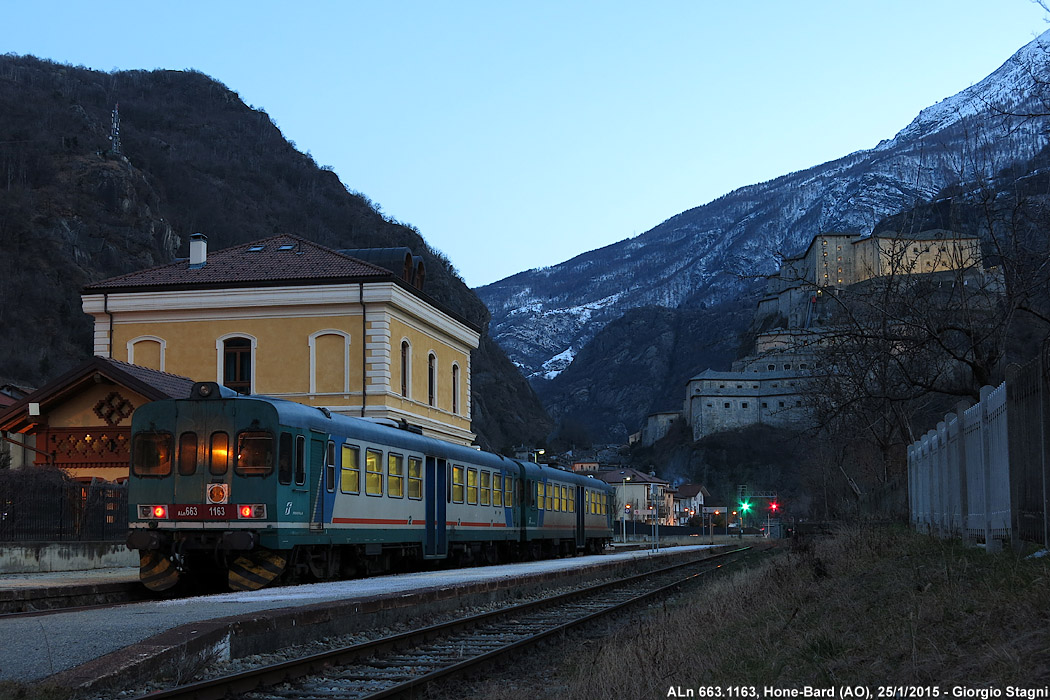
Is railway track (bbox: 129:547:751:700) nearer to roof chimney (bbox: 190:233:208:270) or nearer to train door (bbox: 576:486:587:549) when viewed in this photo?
train door (bbox: 576:486:587:549)

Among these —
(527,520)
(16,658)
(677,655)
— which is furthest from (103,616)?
(527,520)

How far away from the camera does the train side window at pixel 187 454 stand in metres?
18.8

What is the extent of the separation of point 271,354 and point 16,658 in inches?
1248

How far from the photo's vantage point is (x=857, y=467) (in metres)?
58.8

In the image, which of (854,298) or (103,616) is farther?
(854,298)

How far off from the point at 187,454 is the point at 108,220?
116868 millimetres

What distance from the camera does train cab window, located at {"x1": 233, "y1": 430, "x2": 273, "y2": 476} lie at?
18.5 meters

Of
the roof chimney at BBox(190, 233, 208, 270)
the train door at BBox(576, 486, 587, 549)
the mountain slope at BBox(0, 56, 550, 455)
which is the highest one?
the mountain slope at BBox(0, 56, 550, 455)

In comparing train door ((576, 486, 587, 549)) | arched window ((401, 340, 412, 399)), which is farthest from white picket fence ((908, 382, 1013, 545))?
arched window ((401, 340, 412, 399))

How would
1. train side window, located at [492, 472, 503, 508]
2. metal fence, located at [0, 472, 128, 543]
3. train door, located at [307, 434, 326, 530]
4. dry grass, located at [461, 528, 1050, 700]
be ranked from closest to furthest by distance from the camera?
dry grass, located at [461, 528, 1050, 700], train door, located at [307, 434, 326, 530], metal fence, located at [0, 472, 128, 543], train side window, located at [492, 472, 503, 508]

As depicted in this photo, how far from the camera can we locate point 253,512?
60.0 ft

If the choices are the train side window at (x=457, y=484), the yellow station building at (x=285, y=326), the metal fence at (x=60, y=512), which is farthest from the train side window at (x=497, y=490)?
the metal fence at (x=60, y=512)

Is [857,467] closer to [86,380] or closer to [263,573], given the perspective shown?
[86,380]

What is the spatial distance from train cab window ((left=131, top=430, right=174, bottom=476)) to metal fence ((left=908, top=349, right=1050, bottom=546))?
12.5 metres
